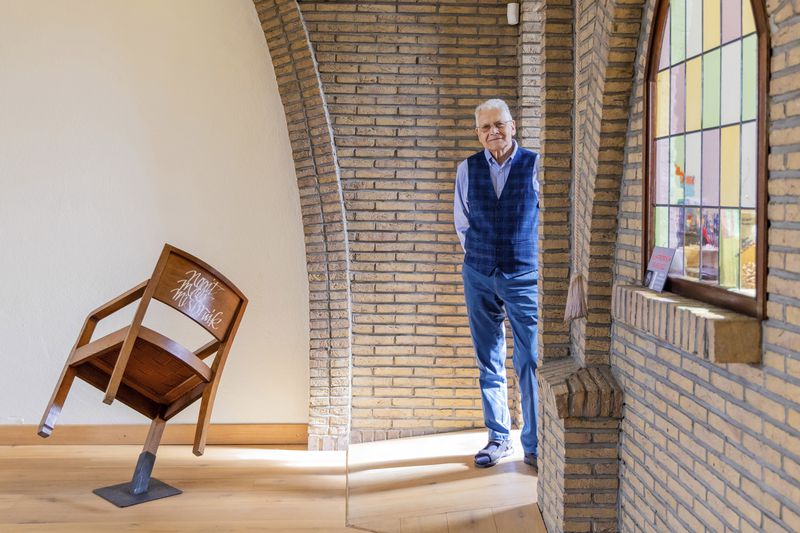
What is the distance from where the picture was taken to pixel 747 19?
2.68 meters

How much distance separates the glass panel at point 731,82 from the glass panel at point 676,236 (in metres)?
0.51

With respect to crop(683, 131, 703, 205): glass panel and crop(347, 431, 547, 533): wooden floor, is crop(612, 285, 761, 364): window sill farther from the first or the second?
crop(347, 431, 547, 533): wooden floor

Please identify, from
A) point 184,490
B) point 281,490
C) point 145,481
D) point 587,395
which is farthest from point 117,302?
point 587,395

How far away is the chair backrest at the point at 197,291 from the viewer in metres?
4.79

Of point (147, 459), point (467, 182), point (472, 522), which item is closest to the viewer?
point (472, 522)

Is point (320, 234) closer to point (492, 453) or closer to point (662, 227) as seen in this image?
point (492, 453)

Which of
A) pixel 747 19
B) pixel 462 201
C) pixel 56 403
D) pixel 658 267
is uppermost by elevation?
pixel 747 19

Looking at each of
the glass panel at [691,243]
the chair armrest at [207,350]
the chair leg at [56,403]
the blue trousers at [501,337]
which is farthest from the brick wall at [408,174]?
the glass panel at [691,243]

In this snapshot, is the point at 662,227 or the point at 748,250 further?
the point at 662,227

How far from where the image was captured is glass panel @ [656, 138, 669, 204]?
3422 millimetres

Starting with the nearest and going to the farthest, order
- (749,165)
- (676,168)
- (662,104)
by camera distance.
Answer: (749,165) < (676,168) < (662,104)

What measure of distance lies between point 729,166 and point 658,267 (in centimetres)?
65

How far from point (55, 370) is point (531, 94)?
→ 369 centimetres

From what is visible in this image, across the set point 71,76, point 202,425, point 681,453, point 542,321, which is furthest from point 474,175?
point 71,76
